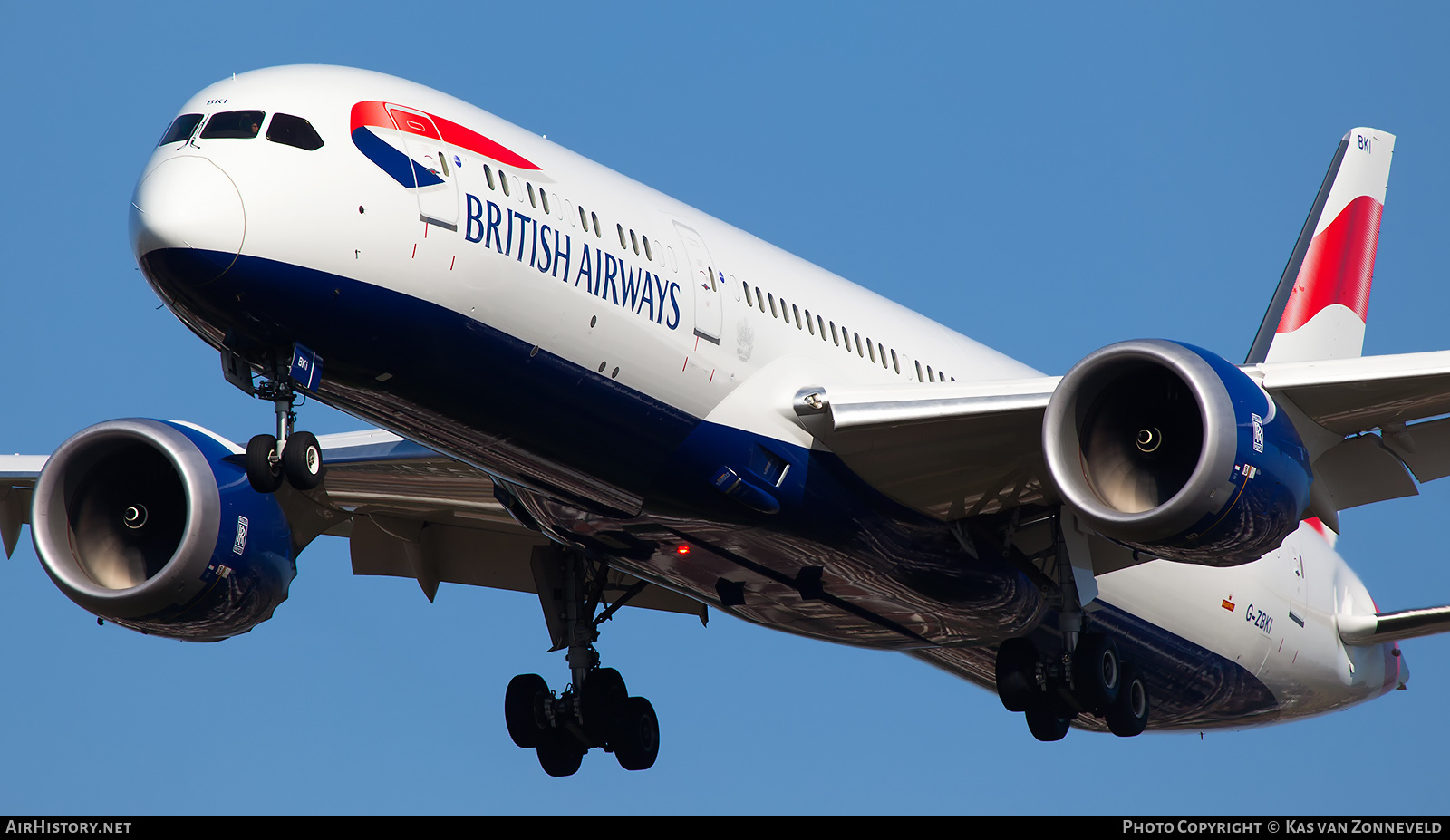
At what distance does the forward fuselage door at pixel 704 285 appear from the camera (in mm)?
19234

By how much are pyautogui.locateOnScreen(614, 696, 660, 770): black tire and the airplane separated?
7 cm

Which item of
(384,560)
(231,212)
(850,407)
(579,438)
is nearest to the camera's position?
(231,212)

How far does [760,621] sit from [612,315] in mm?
6338

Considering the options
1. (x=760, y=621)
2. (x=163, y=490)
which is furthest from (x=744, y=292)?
(x=163, y=490)

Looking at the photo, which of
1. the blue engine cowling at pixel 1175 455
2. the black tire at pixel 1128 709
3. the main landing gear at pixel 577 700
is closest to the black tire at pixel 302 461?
the blue engine cowling at pixel 1175 455

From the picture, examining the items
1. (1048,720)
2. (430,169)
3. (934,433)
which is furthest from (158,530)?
(1048,720)

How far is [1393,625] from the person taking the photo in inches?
1049

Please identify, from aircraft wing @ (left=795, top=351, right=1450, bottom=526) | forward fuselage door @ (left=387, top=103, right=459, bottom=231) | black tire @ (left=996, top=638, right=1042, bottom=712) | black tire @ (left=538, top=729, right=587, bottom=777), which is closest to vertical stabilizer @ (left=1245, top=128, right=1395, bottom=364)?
black tire @ (left=996, top=638, right=1042, bottom=712)

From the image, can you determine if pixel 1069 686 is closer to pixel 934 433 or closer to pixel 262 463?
pixel 934 433

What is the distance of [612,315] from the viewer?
59.7 ft

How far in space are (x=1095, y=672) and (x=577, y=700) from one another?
661 cm

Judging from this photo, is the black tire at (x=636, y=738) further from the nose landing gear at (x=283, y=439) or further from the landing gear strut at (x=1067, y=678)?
the nose landing gear at (x=283, y=439)

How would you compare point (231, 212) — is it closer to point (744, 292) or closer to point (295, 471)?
point (295, 471)
